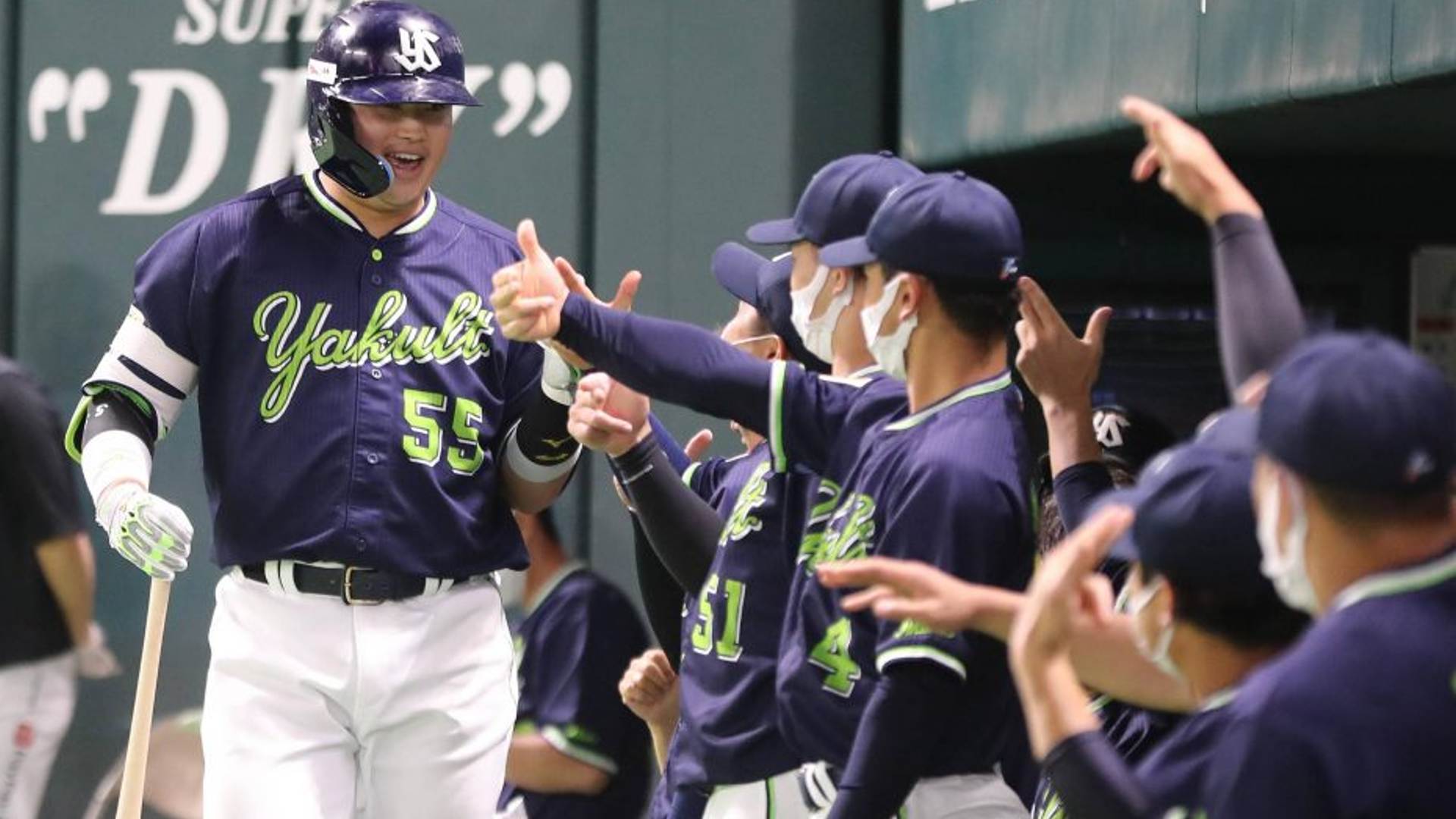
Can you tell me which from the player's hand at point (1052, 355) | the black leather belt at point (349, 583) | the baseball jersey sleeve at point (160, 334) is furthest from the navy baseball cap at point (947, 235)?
the baseball jersey sleeve at point (160, 334)

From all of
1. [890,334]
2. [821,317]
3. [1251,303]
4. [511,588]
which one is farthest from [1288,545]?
[511,588]

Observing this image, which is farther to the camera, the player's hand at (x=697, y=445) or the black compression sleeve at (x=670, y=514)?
the player's hand at (x=697, y=445)

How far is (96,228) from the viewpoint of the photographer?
21.4 ft

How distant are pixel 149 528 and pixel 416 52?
33.7 inches

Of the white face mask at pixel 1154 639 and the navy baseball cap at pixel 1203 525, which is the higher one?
the navy baseball cap at pixel 1203 525

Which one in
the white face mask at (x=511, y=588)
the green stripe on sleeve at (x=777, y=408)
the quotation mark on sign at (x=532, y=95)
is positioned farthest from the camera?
the quotation mark on sign at (x=532, y=95)

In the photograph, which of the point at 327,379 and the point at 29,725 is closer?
the point at 327,379

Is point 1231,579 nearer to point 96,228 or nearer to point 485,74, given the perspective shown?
point 485,74

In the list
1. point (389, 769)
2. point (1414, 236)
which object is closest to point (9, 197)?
point (389, 769)

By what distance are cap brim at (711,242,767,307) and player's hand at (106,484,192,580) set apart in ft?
3.78

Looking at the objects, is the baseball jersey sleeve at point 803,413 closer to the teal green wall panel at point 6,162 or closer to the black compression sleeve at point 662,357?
the black compression sleeve at point 662,357

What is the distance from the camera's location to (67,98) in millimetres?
6469

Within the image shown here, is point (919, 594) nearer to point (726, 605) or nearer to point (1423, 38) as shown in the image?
point (726, 605)

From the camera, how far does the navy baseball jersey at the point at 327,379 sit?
395cm
